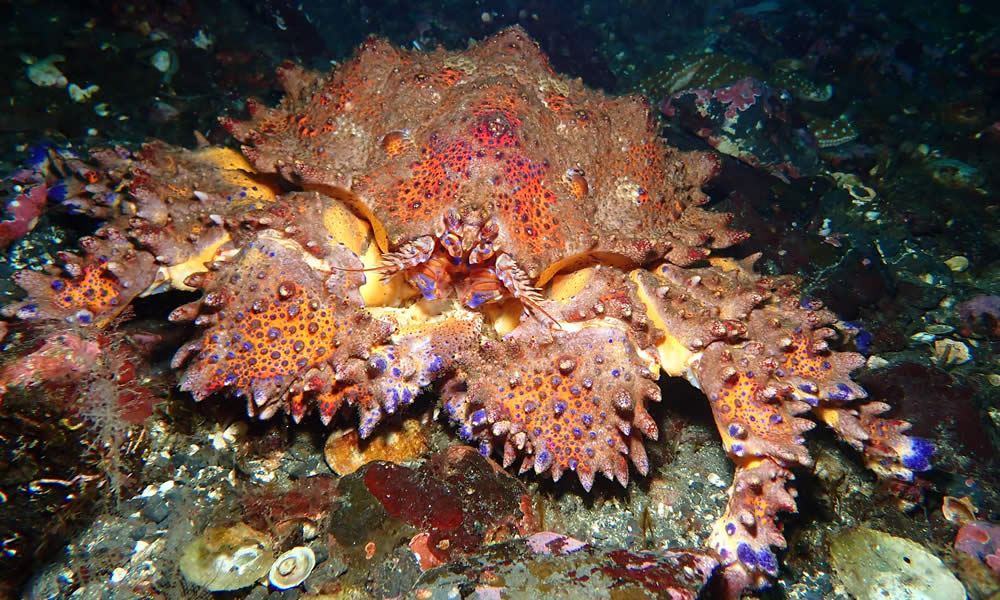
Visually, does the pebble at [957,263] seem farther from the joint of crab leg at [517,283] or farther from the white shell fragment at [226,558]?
the white shell fragment at [226,558]

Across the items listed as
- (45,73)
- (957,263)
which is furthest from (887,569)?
(45,73)

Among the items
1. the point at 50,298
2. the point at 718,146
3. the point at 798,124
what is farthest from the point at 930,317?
the point at 50,298

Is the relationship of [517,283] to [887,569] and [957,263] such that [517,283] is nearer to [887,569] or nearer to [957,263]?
[887,569]

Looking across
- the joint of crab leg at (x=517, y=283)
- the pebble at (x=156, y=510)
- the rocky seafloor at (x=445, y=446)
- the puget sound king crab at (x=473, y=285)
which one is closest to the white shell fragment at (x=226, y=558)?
the rocky seafloor at (x=445, y=446)

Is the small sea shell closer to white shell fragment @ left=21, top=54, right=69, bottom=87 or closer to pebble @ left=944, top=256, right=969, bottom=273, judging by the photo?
white shell fragment @ left=21, top=54, right=69, bottom=87

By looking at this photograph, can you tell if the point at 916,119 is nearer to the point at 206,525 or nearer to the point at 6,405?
the point at 206,525

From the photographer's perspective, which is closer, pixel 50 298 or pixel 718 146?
pixel 50 298

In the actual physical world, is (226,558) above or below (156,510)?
below
